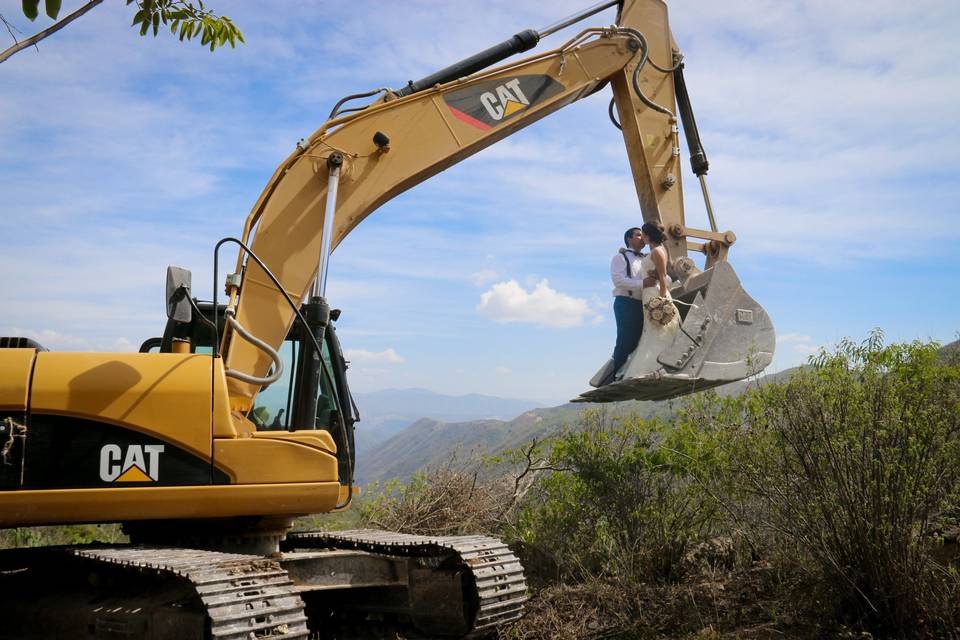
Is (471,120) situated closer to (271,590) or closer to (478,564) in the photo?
(478,564)

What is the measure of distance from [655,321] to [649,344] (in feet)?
0.64

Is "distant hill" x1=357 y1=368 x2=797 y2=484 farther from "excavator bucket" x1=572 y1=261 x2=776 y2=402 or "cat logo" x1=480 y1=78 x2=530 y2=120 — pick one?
"cat logo" x1=480 y1=78 x2=530 y2=120

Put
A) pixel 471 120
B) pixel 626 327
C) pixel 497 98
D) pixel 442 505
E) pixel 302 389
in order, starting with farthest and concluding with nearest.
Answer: pixel 442 505 < pixel 626 327 < pixel 497 98 < pixel 471 120 < pixel 302 389

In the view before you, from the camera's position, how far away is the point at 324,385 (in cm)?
630

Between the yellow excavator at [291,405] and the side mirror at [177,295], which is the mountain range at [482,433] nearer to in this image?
the yellow excavator at [291,405]

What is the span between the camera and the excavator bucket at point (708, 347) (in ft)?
22.5

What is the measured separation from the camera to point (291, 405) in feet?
19.5

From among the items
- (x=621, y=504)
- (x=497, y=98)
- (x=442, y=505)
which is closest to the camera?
(x=497, y=98)

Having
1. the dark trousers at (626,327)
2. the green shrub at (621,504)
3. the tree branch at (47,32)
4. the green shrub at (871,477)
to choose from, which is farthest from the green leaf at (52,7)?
the green shrub at (621,504)

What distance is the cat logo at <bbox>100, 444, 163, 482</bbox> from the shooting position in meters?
4.88

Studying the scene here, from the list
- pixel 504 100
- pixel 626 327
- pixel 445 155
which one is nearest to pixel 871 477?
pixel 626 327

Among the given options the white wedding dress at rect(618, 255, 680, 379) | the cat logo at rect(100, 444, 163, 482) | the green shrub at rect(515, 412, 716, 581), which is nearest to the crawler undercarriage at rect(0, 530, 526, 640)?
the cat logo at rect(100, 444, 163, 482)

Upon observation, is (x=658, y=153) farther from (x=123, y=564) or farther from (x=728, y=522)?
(x=123, y=564)

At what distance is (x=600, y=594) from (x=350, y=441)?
7.20ft
